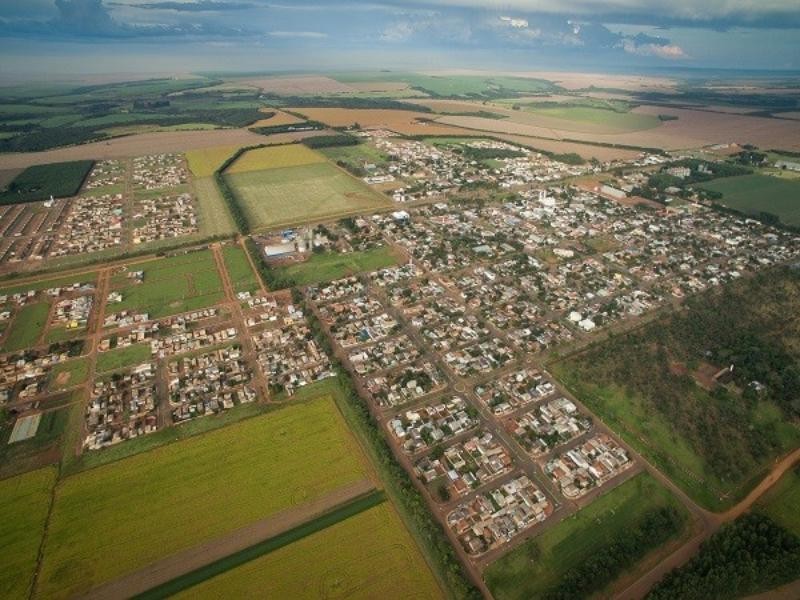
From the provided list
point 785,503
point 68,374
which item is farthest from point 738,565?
point 68,374

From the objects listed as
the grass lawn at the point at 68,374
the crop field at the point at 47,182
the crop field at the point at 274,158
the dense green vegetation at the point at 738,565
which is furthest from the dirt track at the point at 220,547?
the crop field at the point at 274,158

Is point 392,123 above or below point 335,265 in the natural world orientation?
above

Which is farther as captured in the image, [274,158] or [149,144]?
[149,144]

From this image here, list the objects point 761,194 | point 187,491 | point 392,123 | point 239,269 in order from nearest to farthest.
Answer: point 187,491
point 239,269
point 761,194
point 392,123

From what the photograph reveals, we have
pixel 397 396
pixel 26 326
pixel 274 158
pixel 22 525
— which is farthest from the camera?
pixel 274 158

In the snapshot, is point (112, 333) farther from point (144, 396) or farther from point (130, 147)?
point (130, 147)

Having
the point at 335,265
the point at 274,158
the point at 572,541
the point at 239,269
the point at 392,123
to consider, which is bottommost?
the point at 572,541

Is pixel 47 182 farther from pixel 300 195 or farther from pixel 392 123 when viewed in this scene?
pixel 392 123
